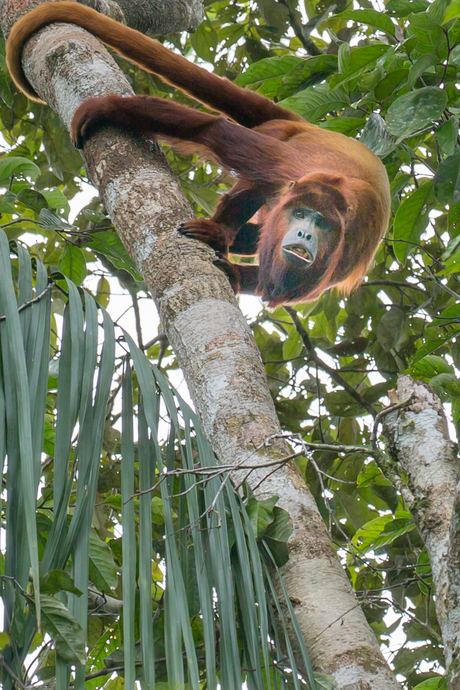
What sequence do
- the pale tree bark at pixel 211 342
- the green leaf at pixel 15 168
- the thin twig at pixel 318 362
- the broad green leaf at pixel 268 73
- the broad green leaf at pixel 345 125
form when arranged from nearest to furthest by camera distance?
the pale tree bark at pixel 211 342, the green leaf at pixel 15 168, the broad green leaf at pixel 345 125, the broad green leaf at pixel 268 73, the thin twig at pixel 318 362

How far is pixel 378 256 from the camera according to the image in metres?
3.65

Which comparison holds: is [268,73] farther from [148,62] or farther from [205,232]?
[205,232]

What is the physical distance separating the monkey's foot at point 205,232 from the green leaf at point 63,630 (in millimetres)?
1019

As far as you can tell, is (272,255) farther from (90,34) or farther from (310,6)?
(310,6)

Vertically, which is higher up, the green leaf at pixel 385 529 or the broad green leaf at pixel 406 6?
the broad green leaf at pixel 406 6

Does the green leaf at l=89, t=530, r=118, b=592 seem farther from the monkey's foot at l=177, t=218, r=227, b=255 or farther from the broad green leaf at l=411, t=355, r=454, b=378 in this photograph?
the broad green leaf at l=411, t=355, r=454, b=378

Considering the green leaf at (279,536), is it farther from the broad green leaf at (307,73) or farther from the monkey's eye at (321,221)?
the broad green leaf at (307,73)

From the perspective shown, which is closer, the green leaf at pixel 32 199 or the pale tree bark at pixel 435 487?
the pale tree bark at pixel 435 487

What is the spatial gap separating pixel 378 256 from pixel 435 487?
2615 millimetres

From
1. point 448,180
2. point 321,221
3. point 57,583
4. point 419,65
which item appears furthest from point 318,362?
point 57,583

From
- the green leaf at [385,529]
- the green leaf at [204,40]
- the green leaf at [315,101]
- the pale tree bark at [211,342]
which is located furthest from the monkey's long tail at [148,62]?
the green leaf at [385,529]

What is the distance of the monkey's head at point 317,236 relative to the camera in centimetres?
245

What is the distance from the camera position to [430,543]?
1117mm

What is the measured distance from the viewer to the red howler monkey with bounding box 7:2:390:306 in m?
2.39
